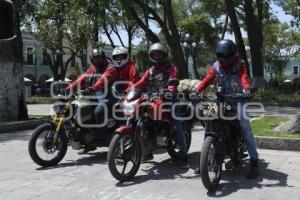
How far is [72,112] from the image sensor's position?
Result: 7.58 metres

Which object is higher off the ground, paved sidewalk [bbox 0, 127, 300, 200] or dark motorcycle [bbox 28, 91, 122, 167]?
dark motorcycle [bbox 28, 91, 122, 167]

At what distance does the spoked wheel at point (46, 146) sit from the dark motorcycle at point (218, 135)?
2.34 meters

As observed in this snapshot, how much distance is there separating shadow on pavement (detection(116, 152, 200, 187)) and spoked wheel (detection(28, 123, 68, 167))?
4.62ft

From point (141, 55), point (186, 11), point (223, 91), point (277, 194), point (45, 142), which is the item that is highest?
point (186, 11)

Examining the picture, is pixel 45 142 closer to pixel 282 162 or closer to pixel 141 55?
pixel 282 162

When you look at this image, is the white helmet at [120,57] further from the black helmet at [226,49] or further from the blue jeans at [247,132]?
the blue jeans at [247,132]

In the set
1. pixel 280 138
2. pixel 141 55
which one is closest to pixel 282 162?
pixel 280 138

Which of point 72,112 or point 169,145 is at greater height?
point 72,112

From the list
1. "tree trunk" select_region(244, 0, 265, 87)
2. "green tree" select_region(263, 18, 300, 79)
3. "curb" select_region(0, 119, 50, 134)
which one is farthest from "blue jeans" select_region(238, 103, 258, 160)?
"green tree" select_region(263, 18, 300, 79)

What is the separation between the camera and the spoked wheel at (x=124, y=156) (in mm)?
6246

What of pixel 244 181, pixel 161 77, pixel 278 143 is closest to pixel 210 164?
pixel 244 181

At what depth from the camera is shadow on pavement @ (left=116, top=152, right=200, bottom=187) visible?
659 cm

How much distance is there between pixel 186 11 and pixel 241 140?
49361 mm

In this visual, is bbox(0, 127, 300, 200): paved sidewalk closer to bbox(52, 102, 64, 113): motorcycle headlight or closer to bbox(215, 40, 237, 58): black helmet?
bbox(52, 102, 64, 113): motorcycle headlight
